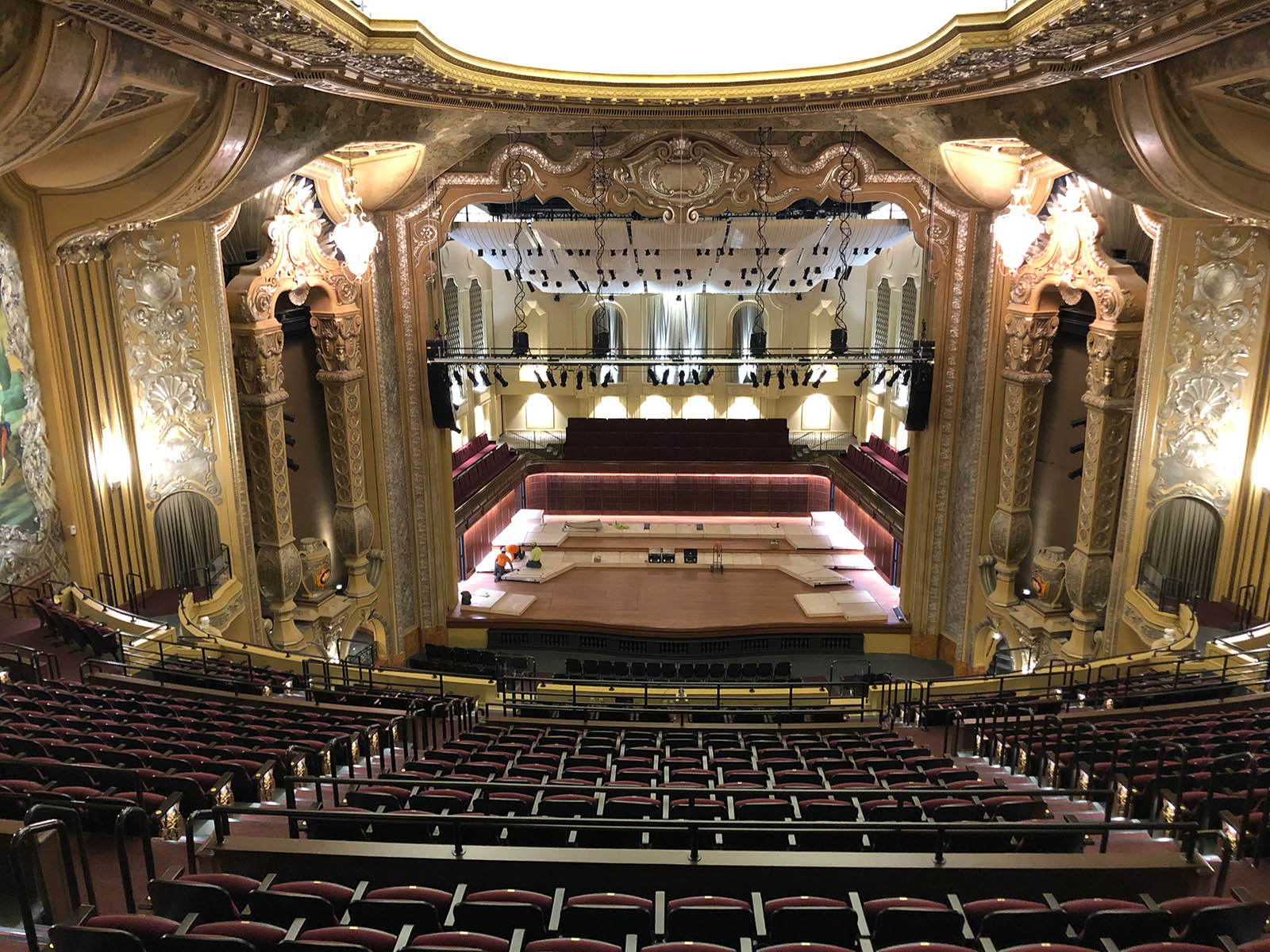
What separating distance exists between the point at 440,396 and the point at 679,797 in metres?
10.5

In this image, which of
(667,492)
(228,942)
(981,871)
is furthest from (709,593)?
(228,942)

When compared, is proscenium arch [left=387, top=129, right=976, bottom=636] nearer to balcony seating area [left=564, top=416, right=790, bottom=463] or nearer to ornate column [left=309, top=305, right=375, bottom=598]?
ornate column [left=309, top=305, right=375, bottom=598]

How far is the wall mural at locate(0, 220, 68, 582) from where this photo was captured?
830cm

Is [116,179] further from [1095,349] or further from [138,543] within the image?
[1095,349]

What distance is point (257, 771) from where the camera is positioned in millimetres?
4840

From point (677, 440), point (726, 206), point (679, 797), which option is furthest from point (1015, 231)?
point (677, 440)

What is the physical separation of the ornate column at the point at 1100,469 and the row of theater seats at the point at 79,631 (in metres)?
11.6

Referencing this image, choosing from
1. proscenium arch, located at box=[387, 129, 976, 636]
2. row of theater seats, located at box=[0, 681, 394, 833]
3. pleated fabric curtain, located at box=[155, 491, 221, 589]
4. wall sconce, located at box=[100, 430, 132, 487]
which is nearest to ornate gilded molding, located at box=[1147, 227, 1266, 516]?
proscenium arch, located at box=[387, 129, 976, 636]

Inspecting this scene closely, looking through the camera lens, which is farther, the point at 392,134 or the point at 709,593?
the point at 709,593

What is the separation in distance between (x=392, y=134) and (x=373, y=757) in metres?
7.58

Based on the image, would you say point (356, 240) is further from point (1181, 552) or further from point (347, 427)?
point (1181, 552)

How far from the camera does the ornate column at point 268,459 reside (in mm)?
11250

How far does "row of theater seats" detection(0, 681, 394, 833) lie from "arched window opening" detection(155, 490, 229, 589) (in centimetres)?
347

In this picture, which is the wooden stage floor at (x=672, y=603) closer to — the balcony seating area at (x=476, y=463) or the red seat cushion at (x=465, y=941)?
the balcony seating area at (x=476, y=463)
